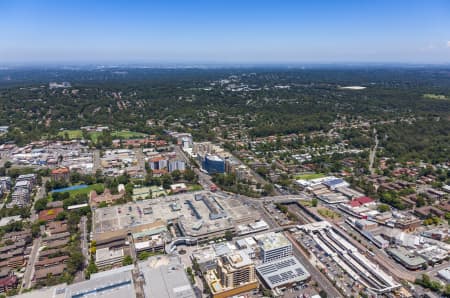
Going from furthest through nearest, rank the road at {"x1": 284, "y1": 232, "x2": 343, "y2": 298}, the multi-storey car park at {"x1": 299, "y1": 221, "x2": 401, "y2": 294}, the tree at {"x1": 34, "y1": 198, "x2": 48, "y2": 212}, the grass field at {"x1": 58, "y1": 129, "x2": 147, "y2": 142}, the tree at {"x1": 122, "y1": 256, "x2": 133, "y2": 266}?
the grass field at {"x1": 58, "y1": 129, "x2": 147, "y2": 142} → the tree at {"x1": 34, "y1": 198, "x2": 48, "y2": 212} → the tree at {"x1": 122, "y1": 256, "x2": 133, "y2": 266} → the multi-storey car park at {"x1": 299, "y1": 221, "x2": 401, "y2": 294} → the road at {"x1": 284, "y1": 232, "x2": 343, "y2": 298}

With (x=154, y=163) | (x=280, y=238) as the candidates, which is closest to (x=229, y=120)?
(x=154, y=163)

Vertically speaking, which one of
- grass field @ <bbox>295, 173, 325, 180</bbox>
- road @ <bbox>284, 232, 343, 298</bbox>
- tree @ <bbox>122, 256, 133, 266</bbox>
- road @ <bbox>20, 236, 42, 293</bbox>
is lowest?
road @ <bbox>20, 236, 42, 293</bbox>

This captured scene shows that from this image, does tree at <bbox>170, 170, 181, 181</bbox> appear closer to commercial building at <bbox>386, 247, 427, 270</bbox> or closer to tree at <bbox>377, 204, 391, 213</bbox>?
tree at <bbox>377, 204, 391, 213</bbox>

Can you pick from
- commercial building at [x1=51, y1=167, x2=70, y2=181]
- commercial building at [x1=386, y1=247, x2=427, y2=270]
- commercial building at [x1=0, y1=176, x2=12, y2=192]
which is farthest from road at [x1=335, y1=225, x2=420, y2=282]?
A: commercial building at [x1=0, y1=176, x2=12, y2=192]

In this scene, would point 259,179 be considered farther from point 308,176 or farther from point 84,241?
point 84,241

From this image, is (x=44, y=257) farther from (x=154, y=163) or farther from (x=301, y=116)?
(x=301, y=116)

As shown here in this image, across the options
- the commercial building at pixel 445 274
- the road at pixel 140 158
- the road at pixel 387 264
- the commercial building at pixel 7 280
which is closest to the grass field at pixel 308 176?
the road at pixel 387 264

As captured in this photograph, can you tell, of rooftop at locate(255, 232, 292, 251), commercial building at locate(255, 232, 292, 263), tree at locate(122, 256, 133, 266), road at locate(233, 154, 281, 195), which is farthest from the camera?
road at locate(233, 154, 281, 195)
